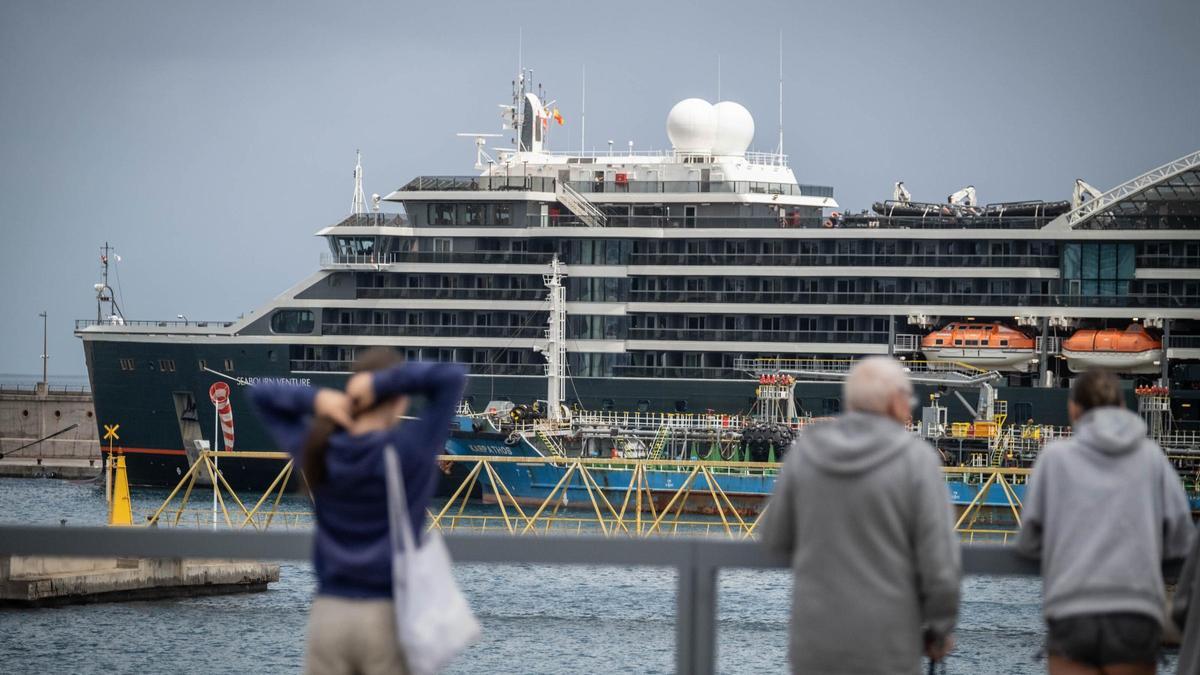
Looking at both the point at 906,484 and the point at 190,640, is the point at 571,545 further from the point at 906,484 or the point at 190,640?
the point at 190,640

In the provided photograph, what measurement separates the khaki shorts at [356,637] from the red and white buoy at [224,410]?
49.7 m

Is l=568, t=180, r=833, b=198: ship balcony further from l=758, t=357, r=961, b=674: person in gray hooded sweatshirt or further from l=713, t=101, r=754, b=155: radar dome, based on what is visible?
l=758, t=357, r=961, b=674: person in gray hooded sweatshirt

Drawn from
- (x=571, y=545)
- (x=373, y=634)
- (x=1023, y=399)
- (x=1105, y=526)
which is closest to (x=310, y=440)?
(x=373, y=634)

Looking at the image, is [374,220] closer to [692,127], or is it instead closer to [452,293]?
[452,293]

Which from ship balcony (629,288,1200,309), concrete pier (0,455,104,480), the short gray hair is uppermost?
ship balcony (629,288,1200,309)

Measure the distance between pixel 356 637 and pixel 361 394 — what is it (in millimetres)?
660

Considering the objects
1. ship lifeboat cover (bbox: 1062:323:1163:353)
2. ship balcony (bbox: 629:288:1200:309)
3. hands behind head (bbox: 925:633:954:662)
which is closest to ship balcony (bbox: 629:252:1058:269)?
ship balcony (bbox: 629:288:1200:309)

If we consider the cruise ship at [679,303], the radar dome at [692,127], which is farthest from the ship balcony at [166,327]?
the radar dome at [692,127]

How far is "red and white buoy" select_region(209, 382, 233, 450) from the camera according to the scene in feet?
176

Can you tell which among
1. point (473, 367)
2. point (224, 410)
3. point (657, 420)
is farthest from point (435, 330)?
point (657, 420)

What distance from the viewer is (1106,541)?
204 inches

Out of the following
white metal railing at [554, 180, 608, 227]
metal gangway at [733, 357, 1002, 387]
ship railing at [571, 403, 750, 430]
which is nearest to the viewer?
ship railing at [571, 403, 750, 430]

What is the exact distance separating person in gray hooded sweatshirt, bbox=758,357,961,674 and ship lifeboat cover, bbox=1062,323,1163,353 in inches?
2003

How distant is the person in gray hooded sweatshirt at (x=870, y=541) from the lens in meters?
4.86
